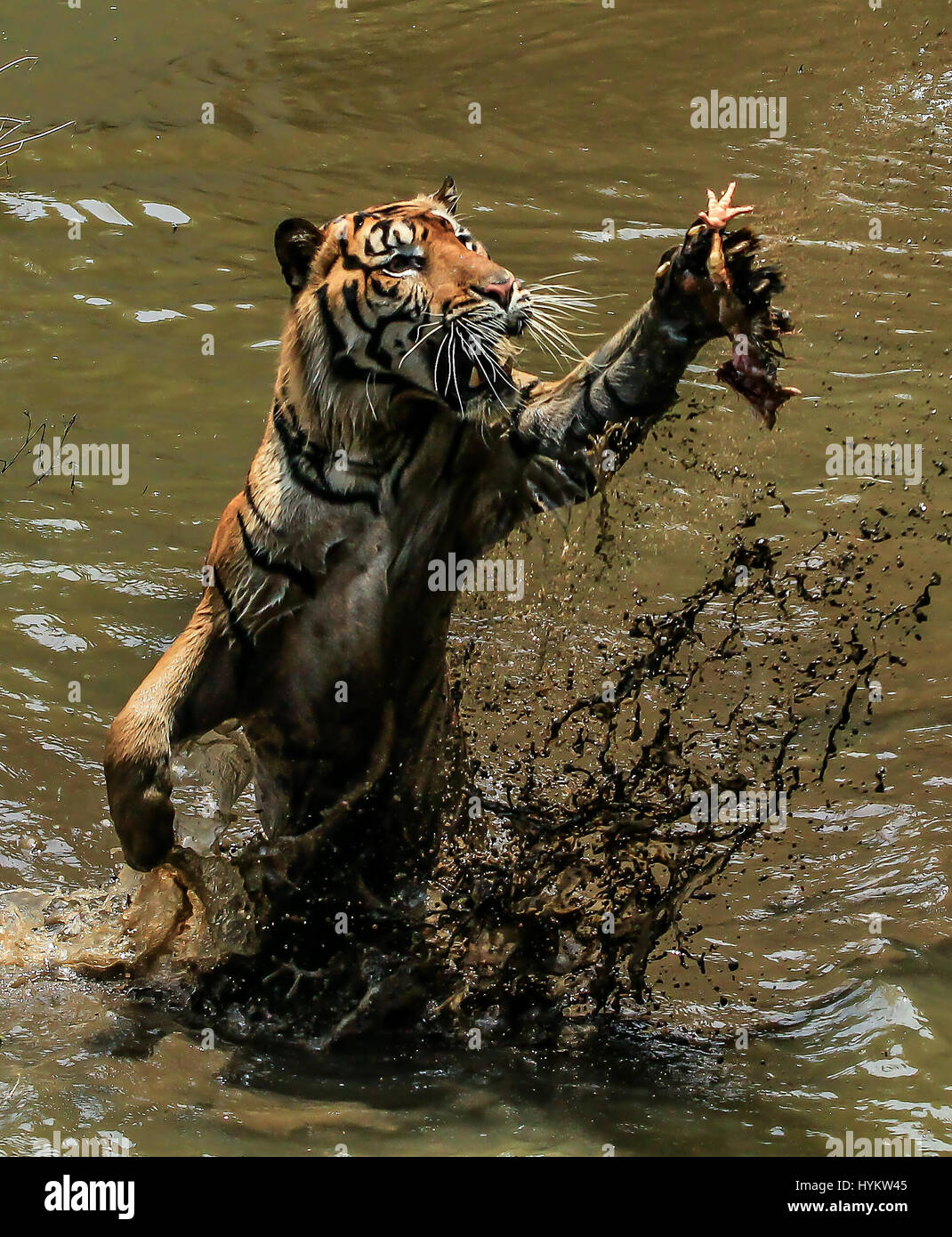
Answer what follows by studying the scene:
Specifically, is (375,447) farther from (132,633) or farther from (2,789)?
(132,633)

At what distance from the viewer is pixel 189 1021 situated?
15.4 feet

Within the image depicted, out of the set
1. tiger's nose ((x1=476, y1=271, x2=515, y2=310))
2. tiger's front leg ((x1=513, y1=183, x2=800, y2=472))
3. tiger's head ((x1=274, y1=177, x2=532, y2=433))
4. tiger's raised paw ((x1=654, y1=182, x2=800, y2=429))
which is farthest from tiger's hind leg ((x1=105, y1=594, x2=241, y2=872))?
tiger's raised paw ((x1=654, y1=182, x2=800, y2=429))

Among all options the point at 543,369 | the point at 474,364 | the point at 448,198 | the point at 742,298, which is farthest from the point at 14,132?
the point at 742,298

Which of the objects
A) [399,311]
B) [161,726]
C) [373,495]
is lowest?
[161,726]

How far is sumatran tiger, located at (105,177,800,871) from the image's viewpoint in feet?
13.4

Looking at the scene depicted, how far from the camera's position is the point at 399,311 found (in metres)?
4.11

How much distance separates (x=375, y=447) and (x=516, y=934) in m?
1.49

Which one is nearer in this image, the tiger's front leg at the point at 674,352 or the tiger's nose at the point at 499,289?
the tiger's front leg at the point at 674,352

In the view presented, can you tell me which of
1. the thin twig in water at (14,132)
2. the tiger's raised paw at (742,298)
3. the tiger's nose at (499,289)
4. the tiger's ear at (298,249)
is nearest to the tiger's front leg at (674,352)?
the tiger's raised paw at (742,298)

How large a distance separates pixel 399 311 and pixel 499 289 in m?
0.29

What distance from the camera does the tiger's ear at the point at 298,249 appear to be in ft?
14.1

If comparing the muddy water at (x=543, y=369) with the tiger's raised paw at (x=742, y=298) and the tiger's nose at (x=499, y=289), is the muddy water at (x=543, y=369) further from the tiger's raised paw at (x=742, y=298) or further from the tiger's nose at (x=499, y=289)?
the tiger's nose at (x=499, y=289)

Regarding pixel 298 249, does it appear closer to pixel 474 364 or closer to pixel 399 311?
pixel 399 311

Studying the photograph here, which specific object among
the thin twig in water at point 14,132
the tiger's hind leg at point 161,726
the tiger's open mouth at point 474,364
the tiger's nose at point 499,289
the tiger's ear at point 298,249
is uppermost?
the thin twig in water at point 14,132
